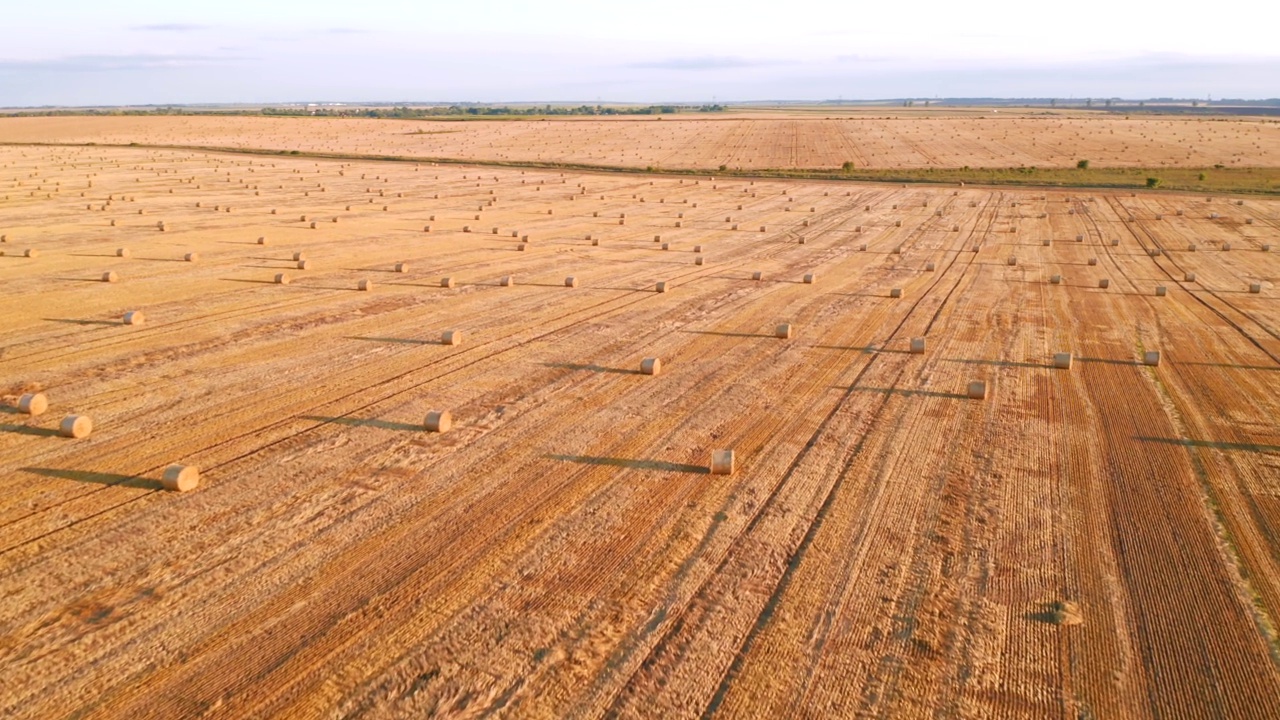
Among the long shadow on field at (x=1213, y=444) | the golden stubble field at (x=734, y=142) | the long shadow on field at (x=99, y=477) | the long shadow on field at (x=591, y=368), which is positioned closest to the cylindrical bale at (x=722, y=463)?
the long shadow on field at (x=591, y=368)

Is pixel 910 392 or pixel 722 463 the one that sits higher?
pixel 722 463

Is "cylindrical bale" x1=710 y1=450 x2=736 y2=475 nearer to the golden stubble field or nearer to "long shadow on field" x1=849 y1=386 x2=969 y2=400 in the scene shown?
"long shadow on field" x1=849 y1=386 x2=969 y2=400

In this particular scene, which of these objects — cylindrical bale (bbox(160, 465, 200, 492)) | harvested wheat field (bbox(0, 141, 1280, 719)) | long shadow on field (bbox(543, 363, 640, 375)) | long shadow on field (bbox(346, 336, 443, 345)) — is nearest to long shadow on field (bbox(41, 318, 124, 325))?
harvested wheat field (bbox(0, 141, 1280, 719))

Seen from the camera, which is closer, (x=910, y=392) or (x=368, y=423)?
(x=368, y=423)

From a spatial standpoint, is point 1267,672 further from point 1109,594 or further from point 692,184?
point 692,184

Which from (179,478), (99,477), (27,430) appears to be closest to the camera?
(179,478)

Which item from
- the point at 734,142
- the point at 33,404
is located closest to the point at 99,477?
the point at 33,404

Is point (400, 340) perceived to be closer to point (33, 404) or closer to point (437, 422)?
A: point (437, 422)

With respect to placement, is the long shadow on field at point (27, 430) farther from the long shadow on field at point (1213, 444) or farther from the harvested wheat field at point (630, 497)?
the long shadow on field at point (1213, 444)
